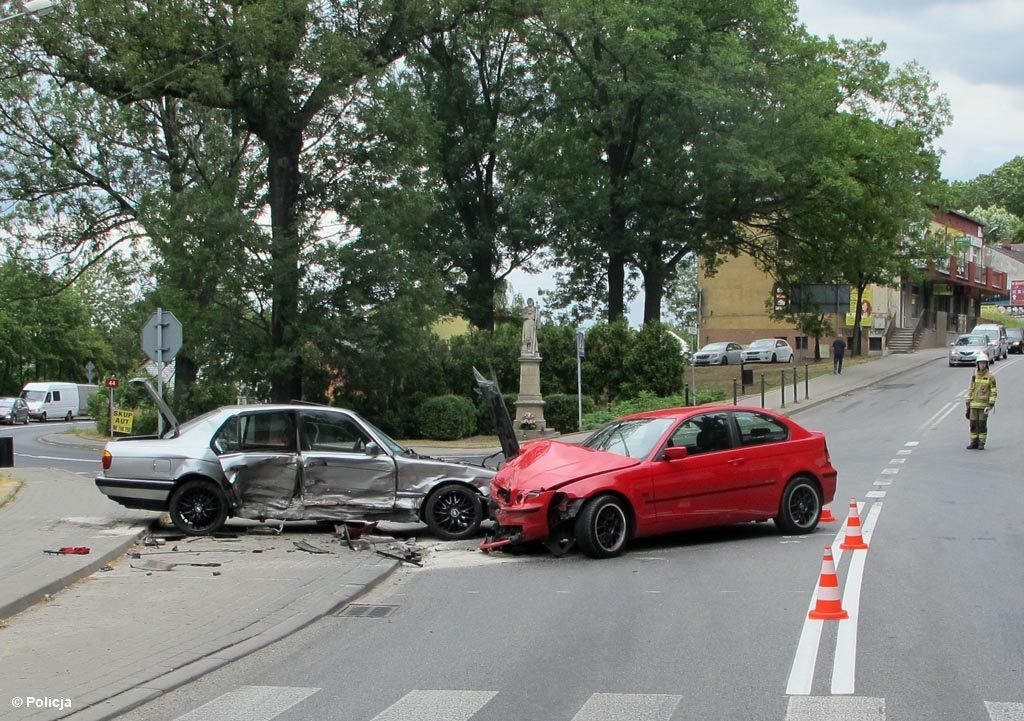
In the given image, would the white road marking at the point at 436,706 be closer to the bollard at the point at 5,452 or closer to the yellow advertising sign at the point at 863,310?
the bollard at the point at 5,452

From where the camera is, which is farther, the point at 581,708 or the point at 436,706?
the point at 436,706

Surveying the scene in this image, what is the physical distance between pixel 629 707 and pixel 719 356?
167 ft

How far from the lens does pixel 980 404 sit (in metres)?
22.0

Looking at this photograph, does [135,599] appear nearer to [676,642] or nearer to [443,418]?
[676,642]

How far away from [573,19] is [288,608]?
30.9 metres

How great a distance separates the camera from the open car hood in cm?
1109

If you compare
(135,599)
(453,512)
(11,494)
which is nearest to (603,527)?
(453,512)

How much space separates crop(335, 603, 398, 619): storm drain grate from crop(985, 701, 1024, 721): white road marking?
4538mm

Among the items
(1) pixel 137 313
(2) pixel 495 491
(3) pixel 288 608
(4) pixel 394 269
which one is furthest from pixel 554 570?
(1) pixel 137 313

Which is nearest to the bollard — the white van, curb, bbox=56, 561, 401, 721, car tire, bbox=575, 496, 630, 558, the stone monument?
curb, bbox=56, 561, 401, 721

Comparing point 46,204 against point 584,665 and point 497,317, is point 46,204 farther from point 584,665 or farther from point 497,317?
point 584,665

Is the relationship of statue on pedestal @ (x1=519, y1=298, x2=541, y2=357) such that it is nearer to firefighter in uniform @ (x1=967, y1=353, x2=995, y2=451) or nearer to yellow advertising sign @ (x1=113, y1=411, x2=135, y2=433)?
yellow advertising sign @ (x1=113, y1=411, x2=135, y2=433)

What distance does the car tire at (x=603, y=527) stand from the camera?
1089 centimetres

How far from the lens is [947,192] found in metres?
48.5
